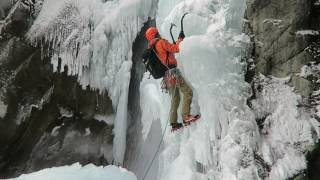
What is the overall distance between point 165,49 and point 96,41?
1.67 metres

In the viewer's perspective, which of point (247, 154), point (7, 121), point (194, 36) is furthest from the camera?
point (7, 121)

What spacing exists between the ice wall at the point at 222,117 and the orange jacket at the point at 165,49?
31 cm

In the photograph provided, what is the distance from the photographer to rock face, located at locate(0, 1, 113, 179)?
7.69 m

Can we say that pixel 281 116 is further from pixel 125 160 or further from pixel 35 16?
pixel 35 16

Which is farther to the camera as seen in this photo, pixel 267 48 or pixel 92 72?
pixel 92 72

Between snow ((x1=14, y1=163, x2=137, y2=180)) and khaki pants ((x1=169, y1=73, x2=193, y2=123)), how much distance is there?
55.5 inches

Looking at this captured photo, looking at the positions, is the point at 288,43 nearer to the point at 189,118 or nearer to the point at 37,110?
the point at 189,118

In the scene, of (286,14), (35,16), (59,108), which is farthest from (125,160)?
(286,14)

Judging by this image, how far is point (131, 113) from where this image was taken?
25.6 ft

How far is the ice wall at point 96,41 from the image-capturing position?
771 centimetres

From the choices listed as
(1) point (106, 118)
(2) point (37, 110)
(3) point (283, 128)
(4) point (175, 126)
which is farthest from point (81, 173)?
(3) point (283, 128)

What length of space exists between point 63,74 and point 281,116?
3413 mm

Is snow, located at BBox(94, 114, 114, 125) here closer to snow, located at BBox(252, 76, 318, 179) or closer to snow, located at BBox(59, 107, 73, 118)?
snow, located at BBox(59, 107, 73, 118)

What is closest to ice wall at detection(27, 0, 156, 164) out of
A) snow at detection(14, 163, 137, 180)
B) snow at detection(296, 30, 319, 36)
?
snow at detection(14, 163, 137, 180)
